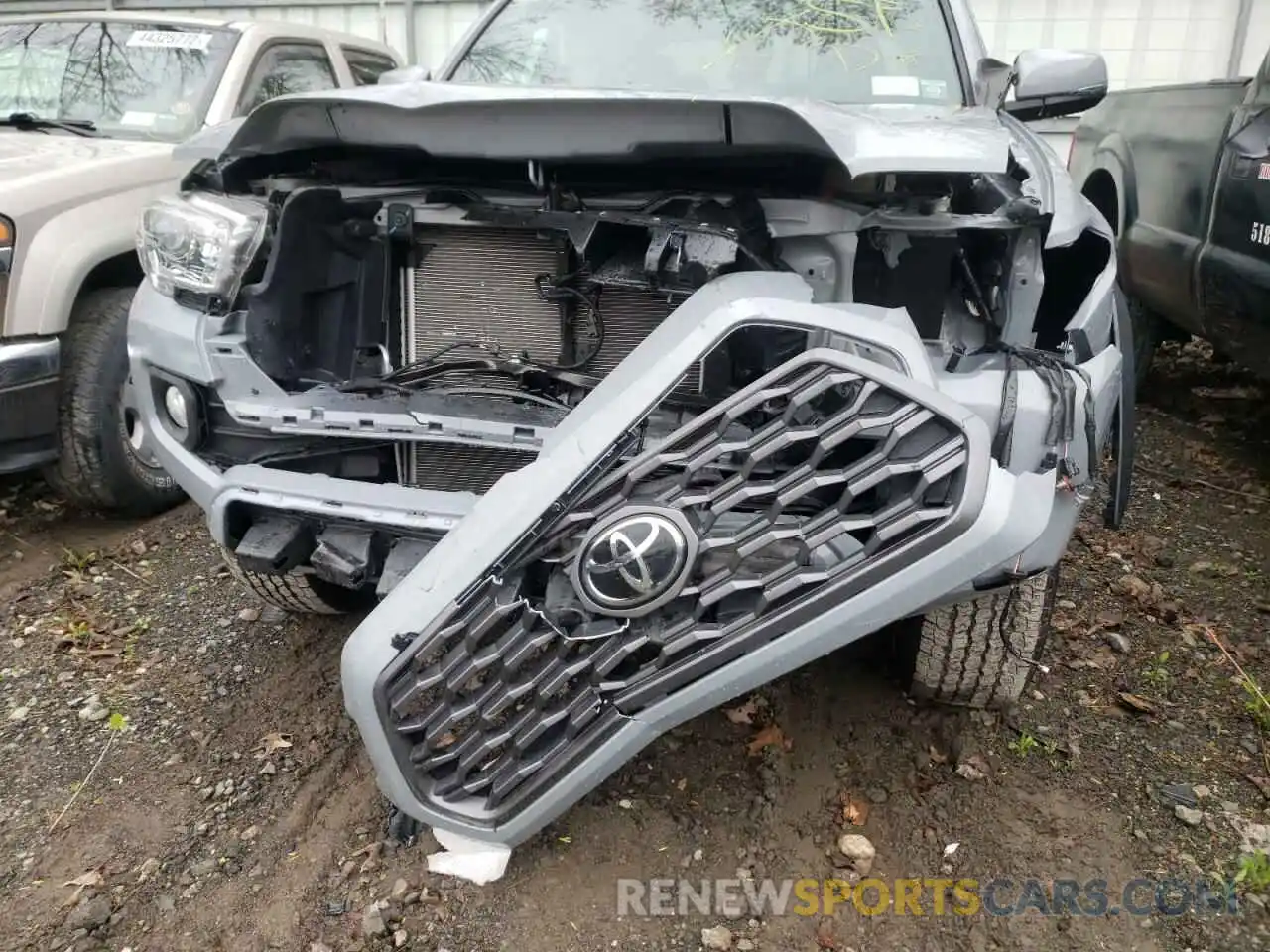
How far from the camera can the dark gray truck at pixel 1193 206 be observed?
11.8ft

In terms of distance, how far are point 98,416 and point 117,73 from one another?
1836 mm

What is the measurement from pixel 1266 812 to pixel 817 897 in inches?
43.7

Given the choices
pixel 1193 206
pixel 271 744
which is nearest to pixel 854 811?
pixel 271 744

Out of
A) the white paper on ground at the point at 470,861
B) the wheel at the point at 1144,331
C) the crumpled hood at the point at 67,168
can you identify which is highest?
the crumpled hood at the point at 67,168

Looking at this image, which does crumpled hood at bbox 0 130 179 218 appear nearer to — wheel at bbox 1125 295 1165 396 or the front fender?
the front fender

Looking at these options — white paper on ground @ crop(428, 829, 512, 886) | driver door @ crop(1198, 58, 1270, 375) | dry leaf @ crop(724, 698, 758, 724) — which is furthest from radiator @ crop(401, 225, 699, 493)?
driver door @ crop(1198, 58, 1270, 375)

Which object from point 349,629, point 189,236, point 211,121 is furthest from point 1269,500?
point 211,121

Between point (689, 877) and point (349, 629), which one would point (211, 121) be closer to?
point (349, 629)

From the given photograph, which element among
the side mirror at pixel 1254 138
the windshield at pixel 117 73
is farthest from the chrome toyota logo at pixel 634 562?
the windshield at pixel 117 73

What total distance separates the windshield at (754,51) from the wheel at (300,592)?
173 centimetres

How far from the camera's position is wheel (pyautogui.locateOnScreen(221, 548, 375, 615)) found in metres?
2.56

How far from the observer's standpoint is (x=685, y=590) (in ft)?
5.54

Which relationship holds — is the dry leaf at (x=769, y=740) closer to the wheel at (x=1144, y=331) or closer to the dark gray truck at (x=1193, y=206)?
the dark gray truck at (x=1193, y=206)

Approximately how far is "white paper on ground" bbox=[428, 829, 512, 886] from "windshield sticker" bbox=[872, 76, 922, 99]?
7.81 feet
